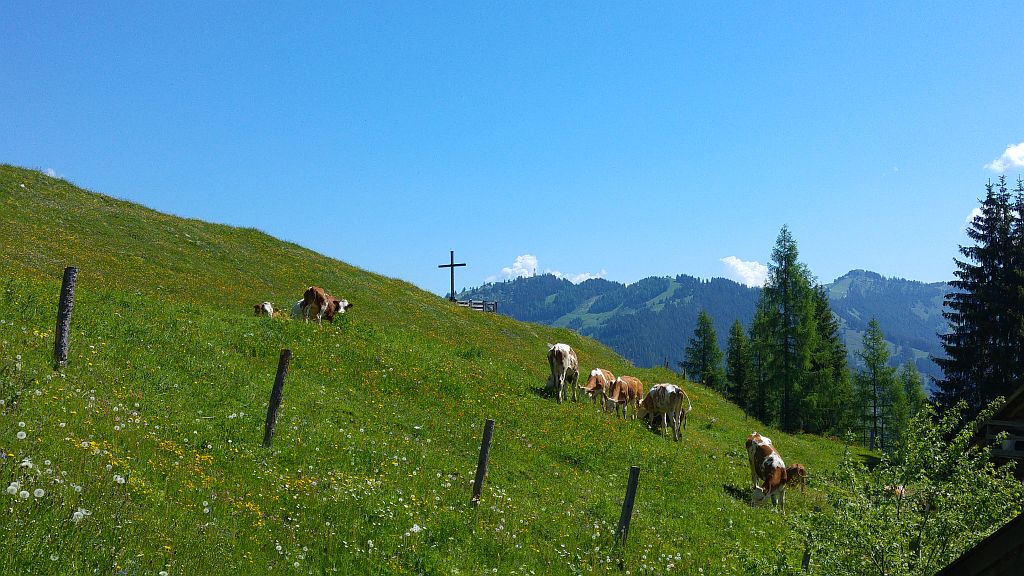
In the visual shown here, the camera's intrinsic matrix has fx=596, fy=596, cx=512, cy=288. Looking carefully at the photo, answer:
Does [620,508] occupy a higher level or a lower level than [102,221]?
lower

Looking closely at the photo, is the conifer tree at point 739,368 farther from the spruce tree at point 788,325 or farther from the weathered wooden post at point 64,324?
the weathered wooden post at point 64,324

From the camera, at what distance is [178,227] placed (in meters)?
41.8

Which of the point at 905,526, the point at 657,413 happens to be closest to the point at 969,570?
the point at 905,526

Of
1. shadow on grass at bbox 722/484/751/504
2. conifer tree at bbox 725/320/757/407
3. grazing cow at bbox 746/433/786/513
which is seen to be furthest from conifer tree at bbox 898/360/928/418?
shadow on grass at bbox 722/484/751/504

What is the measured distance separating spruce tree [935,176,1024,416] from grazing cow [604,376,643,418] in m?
22.1

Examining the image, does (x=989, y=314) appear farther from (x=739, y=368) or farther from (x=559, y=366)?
(x=739, y=368)

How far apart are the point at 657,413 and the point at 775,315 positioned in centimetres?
3144

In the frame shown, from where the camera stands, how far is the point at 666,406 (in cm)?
2692

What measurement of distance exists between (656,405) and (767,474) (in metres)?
7.06

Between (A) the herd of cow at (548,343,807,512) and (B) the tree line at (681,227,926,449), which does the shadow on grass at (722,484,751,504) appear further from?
(B) the tree line at (681,227,926,449)

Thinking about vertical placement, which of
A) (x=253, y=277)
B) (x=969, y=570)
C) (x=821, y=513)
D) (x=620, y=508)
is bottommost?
(x=620, y=508)

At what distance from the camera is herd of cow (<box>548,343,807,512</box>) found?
67.6 ft

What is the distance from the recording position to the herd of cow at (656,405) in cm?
2059

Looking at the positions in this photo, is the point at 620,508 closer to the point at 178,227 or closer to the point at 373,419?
the point at 373,419
